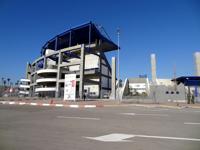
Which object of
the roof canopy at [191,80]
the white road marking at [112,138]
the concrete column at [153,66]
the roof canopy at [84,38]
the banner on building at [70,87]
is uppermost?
the roof canopy at [84,38]

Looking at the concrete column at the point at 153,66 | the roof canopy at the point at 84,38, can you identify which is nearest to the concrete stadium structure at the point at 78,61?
the roof canopy at the point at 84,38

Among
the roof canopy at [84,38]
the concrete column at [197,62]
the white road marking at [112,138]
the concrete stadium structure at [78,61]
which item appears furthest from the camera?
the concrete column at [197,62]

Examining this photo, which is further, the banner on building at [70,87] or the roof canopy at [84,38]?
the roof canopy at [84,38]

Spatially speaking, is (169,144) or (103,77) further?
(103,77)

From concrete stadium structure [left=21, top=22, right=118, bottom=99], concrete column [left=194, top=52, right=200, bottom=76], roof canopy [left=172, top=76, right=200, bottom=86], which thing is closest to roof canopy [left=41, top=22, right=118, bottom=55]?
concrete stadium structure [left=21, top=22, right=118, bottom=99]

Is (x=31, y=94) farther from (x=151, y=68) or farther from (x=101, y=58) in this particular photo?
(x=151, y=68)

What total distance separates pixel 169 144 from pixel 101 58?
94.1 metres

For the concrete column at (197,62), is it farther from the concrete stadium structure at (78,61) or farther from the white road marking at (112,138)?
the white road marking at (112,138)

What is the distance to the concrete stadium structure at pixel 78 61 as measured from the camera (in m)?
87.5

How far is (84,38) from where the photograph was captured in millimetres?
91875

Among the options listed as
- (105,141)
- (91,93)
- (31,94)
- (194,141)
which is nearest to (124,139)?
(105,141)

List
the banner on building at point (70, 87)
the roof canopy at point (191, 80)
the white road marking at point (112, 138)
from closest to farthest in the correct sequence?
the white road marking at point (112, 138) → the banner on building at point (70, 87) → the roof canopy at point (191, 80)

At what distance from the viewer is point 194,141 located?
6.83m

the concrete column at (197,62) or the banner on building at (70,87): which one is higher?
the concrete column at (197,62)
